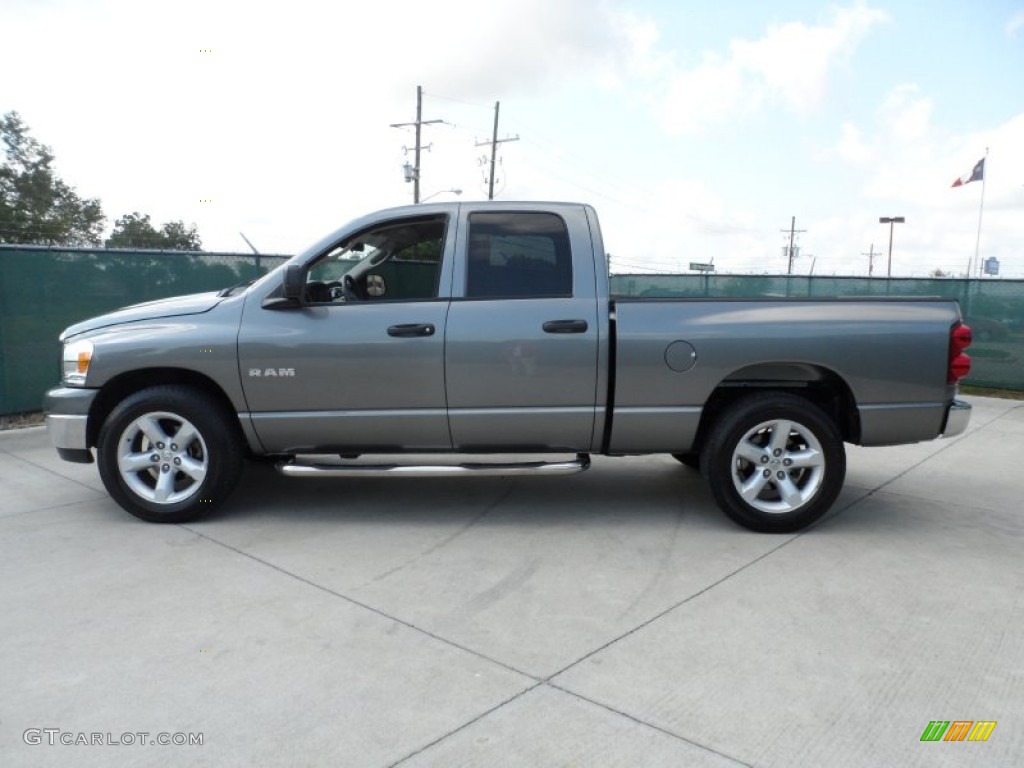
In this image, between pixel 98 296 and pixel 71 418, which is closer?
pixel 71 418

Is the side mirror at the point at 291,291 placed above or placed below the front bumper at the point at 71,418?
above

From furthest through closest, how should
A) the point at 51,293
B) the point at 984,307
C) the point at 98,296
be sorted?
A: the point at 984,307
the point at 98,296
the point at 51,293

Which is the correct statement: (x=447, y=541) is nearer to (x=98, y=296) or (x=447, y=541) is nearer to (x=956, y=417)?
(x=956, y=417)

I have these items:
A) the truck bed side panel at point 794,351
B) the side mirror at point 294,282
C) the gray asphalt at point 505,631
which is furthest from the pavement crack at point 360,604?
the truck bed side panel at point 794,351

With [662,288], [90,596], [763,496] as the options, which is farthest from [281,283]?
[662,288]

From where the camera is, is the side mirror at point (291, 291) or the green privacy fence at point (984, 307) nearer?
the side mirror at point (291, 291)

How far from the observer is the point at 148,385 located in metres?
4.73

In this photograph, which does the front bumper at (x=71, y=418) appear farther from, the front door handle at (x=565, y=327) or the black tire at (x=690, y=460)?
the black tire at (x=690, y=460)

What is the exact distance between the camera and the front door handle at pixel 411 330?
452 centimetres

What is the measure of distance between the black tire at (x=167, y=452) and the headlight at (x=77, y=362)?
0.97ft

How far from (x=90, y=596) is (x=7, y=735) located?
1166mm

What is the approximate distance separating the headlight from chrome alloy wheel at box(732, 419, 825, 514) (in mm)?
3984

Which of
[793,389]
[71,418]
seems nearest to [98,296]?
[71,418]

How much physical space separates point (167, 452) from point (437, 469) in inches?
66.2
